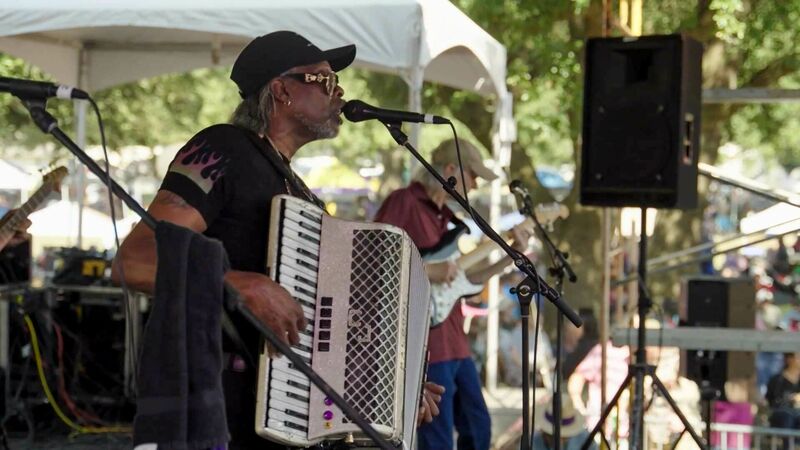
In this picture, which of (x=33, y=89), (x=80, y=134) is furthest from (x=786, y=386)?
(x=33, y=89)

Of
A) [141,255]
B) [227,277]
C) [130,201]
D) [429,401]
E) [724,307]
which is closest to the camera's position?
[130,201]

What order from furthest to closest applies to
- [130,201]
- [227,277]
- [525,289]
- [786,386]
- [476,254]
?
1. [786,386]
2. [476,254]
3. [525,289]
4. [227,277]
5. [130,201]

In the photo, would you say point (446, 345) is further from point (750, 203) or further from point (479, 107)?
point (750, 203)

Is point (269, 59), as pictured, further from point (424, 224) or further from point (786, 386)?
point (786, 386)

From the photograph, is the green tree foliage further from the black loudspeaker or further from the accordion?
the accordion

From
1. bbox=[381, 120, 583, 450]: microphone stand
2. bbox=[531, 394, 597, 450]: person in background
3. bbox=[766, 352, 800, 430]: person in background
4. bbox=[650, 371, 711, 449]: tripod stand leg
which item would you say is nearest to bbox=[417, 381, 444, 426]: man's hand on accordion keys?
bbox=[381, 120, 583, 450]: microphone stand

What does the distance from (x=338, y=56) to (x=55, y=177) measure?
3491 millimetres

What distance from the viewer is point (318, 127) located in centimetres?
373

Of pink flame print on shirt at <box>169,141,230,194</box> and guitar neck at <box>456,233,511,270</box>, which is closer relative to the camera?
pink flame print on shirt at <box>169,141,230,194</box>

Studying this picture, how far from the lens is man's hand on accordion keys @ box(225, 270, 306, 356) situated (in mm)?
3033

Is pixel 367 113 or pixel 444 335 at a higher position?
pixel 367 113

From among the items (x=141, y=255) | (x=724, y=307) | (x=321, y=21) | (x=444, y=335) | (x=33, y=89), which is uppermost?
(x=321, y=21)

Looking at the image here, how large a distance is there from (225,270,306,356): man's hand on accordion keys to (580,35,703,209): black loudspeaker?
369cm

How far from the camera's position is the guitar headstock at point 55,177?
6.86m
